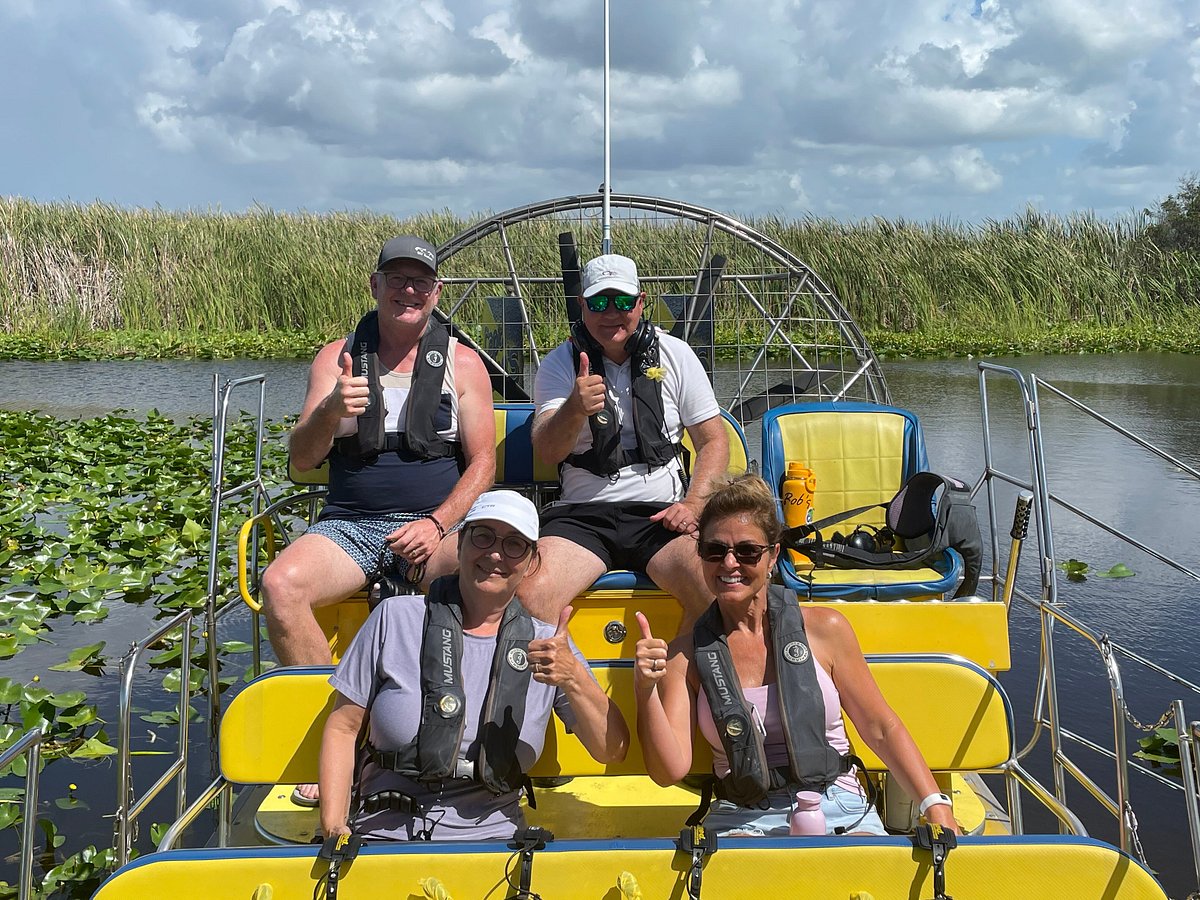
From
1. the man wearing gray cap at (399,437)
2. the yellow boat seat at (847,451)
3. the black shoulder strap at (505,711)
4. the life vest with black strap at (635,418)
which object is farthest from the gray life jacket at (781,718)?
the yellow boat seat at (847,451)

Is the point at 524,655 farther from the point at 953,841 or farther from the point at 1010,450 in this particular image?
the point at 1010,450

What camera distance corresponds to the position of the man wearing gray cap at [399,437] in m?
3.70

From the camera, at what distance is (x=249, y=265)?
1962 centimetres

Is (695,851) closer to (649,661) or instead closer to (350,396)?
(649,661)

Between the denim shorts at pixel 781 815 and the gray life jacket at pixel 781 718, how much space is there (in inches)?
2.3

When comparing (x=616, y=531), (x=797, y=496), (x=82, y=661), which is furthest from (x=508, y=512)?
(x=82, y=661)

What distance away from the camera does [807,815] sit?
8.49ft

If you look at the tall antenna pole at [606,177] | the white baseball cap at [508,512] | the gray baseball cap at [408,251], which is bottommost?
the white baseball cap at [508,512]

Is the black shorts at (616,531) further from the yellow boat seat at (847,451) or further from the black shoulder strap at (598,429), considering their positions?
the yellow boat seat at (847,451)

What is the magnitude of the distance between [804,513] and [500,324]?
2963 mm

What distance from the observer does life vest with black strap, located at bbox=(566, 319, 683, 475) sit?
13.0 feet

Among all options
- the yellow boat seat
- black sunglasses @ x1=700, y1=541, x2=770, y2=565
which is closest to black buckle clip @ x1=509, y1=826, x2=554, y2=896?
black sunglasses @ x1=700, y1=541, x2=770, y2=565

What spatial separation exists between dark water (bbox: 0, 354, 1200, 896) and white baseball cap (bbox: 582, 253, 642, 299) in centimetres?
262

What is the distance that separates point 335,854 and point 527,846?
403 millimetres
